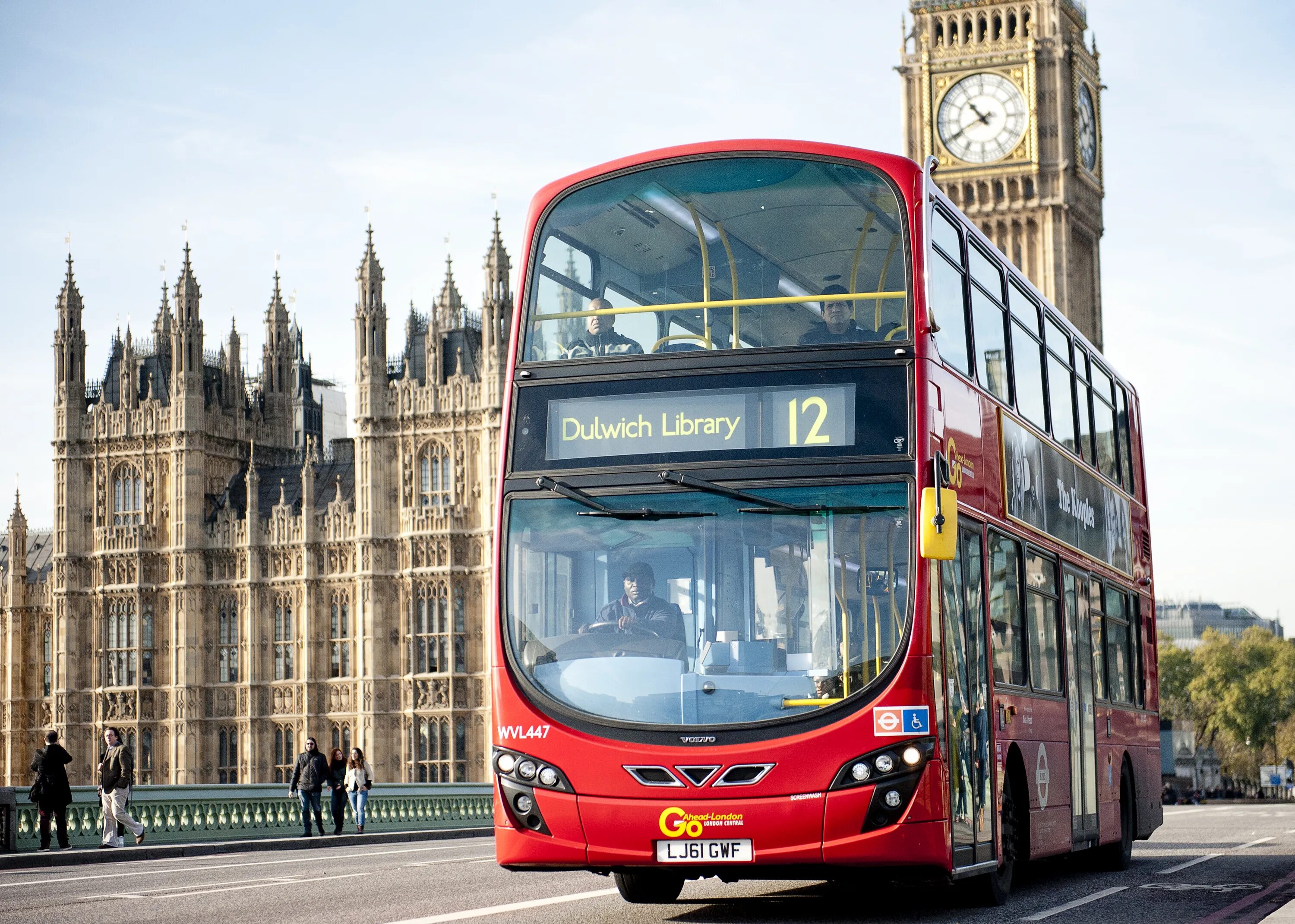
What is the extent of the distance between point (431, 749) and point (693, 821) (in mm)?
42969

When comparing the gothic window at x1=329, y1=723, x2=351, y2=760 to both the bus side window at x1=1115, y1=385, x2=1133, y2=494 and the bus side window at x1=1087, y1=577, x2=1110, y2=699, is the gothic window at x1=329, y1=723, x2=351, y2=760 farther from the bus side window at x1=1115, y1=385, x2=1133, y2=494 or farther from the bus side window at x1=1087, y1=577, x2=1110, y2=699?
the bus side window at x1=1087, y1=577, x2=1110, y2=699

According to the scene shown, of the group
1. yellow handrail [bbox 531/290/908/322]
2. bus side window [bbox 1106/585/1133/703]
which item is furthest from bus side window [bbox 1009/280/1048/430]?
yellow handrail [bbox 531/290/908/322]

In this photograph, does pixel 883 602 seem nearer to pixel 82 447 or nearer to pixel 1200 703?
pixel 82 447

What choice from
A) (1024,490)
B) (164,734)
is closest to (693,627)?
(1024,490)

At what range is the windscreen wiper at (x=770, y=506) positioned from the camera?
9.82 meters

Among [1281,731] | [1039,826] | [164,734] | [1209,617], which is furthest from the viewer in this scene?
[1209,617]

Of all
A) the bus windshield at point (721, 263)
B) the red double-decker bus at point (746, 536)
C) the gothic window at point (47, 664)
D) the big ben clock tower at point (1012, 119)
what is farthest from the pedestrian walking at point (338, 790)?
the big ben clock tower at point (1012, 119)

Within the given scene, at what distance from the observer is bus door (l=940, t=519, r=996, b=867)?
1008 centimetres

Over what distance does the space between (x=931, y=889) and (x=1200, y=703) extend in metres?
85.0

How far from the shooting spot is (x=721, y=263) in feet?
34.8

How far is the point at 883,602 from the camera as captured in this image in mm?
9711

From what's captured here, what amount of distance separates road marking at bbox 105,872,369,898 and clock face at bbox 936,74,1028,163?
186ft

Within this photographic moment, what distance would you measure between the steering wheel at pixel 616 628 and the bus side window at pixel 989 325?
311 cm

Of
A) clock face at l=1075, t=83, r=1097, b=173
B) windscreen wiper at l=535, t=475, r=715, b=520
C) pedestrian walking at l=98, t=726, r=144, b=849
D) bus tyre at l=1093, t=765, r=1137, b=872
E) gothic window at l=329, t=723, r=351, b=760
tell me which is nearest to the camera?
windscreen wiper at l=535, t=475, r=715, b=520
